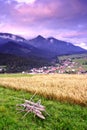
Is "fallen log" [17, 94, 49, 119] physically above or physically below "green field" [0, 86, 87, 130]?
above

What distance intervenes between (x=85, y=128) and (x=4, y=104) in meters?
4.20

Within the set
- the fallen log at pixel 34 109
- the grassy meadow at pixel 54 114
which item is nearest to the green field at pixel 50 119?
the grassy meadow at pixel 54 114

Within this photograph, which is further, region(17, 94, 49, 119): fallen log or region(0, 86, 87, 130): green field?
region(17, 94, 49, 119): fallen log

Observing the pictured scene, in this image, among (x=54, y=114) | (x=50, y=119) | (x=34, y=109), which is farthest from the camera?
(x=54, y=114)

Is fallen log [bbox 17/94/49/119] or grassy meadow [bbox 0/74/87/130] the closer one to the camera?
grassy meadow [bbox 0/74/87/130]

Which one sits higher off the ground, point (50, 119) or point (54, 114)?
point (54, 114)

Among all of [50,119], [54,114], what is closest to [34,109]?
[50,119]

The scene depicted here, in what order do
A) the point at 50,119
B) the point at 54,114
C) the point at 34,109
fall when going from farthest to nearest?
the point at 54,114, the point at 34,109, the point at 50,119

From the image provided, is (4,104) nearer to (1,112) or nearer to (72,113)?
(1,112)

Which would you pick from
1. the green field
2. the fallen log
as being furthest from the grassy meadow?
the fallen log

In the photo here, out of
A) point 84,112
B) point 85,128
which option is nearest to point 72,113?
point 84,112

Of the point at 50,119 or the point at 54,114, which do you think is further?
the point at 54,114

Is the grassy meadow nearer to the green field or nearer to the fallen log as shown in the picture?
the green field

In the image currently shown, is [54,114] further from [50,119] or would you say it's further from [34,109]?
[34,109]
